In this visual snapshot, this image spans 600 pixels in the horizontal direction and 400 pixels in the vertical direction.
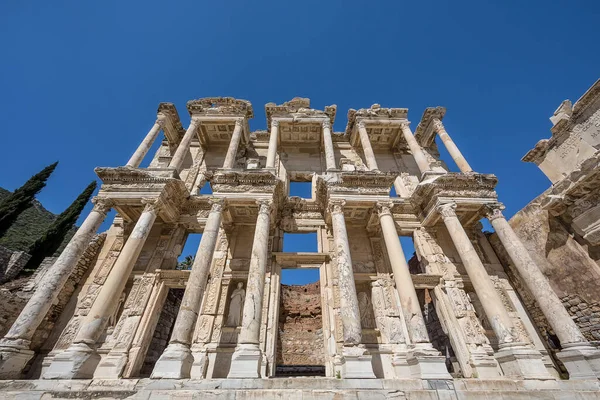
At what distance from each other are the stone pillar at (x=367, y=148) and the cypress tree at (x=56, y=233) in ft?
81.0

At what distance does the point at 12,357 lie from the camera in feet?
24.4

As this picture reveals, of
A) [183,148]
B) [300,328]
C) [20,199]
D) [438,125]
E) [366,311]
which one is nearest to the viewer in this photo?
[366,311]

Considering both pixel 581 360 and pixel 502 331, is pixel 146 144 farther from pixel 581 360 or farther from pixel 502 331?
pixel 581 360

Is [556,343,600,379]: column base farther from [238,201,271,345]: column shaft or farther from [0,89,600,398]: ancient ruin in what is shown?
[238,201,271,345]: column shaft

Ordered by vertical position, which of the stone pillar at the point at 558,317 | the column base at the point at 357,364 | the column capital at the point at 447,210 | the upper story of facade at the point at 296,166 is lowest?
the column base at the point at 357,364

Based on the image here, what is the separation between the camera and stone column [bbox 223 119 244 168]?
12.7 metres

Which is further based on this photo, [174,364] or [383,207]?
[383,207]

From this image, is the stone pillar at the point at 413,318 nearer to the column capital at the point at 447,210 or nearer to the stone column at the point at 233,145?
the column capital at the point at 447,210

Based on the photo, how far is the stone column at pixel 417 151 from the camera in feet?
41.9

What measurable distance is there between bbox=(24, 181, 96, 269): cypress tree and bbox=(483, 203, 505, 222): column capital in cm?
2881

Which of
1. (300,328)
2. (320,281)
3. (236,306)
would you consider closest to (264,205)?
(320,281)

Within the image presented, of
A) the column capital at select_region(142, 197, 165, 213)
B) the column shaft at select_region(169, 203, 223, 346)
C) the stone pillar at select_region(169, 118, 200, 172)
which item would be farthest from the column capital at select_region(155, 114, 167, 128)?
the column shaft at select_region(169, 203, 223, 346)

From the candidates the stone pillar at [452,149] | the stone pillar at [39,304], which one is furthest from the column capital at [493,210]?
the stone pillar at [39,304]

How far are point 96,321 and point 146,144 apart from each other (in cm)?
834
